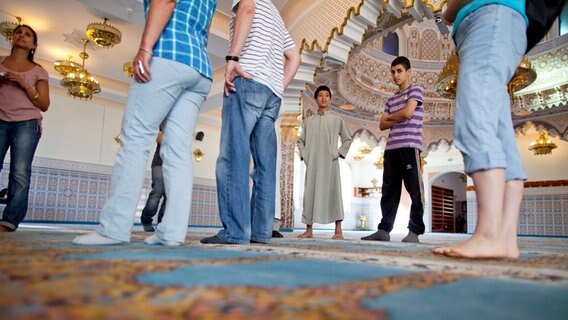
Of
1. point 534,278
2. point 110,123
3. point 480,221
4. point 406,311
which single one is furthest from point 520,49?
point 110,123

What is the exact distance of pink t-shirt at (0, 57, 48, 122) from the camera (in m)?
2.71

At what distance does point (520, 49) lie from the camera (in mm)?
1605

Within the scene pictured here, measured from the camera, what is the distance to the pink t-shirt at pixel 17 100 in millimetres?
2715

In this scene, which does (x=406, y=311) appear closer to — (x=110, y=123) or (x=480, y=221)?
(x=480, y=221)

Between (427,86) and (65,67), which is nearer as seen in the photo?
(65,67)

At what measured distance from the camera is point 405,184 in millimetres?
3188

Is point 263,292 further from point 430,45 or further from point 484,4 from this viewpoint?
point 430,45

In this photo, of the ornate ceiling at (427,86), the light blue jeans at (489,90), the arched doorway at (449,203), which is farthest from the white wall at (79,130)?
the arched doorway at (449,203)

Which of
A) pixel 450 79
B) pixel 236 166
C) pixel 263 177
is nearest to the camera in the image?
pixel 236 166

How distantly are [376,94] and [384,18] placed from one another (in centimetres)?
472

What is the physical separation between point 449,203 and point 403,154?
18365 mm

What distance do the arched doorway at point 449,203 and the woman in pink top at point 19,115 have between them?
17139 mm

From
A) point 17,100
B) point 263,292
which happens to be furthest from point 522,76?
point 263,292

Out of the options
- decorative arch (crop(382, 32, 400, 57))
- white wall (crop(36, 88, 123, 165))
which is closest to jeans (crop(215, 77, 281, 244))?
white wall (crop(36, 88, 123, 165))
